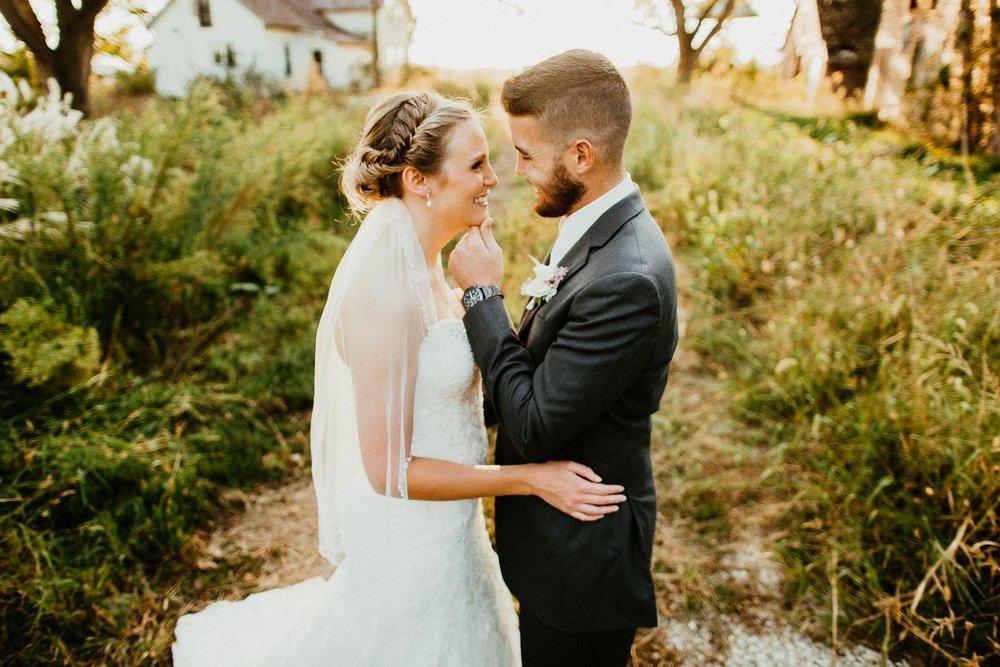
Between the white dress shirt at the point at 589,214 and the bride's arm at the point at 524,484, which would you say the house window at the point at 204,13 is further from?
the bride's arm at the point at 524,484

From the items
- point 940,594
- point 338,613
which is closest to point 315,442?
point 338,613

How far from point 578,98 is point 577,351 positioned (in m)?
0.76

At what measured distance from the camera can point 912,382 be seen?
124 inches

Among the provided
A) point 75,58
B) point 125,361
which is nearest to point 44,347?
point 125,361

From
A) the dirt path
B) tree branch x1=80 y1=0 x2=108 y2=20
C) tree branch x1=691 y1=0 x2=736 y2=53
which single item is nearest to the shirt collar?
the dirt path

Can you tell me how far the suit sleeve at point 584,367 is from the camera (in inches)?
59.3

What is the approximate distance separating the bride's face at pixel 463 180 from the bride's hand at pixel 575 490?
0.88m

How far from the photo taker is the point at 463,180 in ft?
6.53

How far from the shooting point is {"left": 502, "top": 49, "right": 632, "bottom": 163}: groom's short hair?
1.73 m

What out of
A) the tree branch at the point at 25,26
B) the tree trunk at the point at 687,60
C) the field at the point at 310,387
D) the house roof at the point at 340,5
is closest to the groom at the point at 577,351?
the field at the point at 310,387

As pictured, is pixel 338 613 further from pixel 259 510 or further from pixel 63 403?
pixel 63 403

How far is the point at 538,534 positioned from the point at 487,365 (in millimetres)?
572

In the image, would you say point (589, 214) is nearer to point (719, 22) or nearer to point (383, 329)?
point (383, 329)

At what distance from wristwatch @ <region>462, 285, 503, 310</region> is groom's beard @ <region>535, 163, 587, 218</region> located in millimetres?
302
